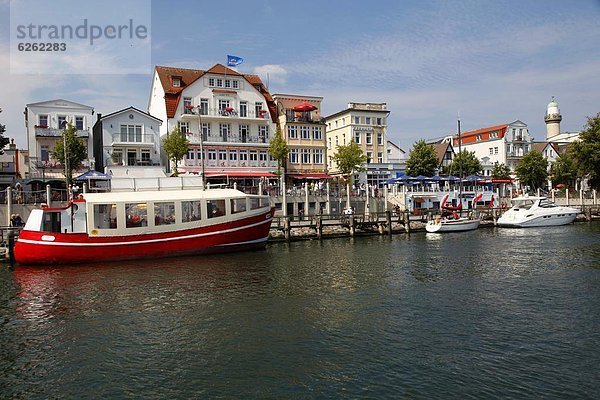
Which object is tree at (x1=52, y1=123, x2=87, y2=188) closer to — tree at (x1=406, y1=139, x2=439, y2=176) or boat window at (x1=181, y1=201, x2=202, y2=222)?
boat window at (x1=181, y1=201, x2=202, y2=222)

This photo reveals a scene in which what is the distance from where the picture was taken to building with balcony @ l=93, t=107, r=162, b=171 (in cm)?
5650

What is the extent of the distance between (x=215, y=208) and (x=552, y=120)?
108 m

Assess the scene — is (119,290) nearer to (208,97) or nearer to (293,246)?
(293,246)

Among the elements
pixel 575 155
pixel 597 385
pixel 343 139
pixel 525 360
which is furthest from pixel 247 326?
pixel 575 155

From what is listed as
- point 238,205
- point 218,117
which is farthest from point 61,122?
point 238,205

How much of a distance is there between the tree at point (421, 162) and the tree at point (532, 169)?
60.7 ft

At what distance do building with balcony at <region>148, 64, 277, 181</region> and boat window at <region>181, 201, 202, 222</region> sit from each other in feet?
79.7

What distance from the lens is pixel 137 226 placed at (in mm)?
32812

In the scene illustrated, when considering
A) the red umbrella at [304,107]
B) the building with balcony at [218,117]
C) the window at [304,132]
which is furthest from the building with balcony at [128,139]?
the window at [304,132]

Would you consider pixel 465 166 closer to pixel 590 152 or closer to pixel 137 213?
pixel 590 152

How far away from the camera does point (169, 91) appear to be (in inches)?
2424

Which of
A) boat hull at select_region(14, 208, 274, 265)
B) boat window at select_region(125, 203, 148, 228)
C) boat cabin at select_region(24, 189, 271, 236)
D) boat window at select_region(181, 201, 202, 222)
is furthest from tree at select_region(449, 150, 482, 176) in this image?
boat window at select_region(125, 203, 148, 228)

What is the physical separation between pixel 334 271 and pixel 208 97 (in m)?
40.1

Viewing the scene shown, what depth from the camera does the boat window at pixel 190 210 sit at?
110ft
